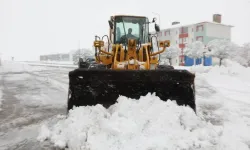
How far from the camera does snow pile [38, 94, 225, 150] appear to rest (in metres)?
4.09

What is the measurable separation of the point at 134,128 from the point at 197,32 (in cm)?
5035

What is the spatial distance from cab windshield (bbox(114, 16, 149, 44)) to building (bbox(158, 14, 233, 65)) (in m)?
42.6

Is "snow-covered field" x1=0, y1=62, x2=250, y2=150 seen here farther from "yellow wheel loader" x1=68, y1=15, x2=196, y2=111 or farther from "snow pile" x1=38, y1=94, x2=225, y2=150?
"yellow wheel loader" x1=68, y1=15, x2=196, y2=111

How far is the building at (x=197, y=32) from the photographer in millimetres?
50906

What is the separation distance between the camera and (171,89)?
543 cm

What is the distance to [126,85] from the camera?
211 inches

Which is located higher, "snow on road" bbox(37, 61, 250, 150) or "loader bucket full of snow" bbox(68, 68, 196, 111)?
"loader bucket full of snow" bbox(68, 68, 196, 111)

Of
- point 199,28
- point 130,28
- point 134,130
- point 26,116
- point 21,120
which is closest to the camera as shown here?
point 134,130

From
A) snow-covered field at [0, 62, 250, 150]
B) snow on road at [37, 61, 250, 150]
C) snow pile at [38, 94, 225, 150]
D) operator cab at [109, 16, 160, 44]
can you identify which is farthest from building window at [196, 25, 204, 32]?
snow pile at [38, 94, 225, 150]

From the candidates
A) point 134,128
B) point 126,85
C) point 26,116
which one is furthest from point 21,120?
point 134,128

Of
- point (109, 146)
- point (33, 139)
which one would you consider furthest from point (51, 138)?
point (109, 146)

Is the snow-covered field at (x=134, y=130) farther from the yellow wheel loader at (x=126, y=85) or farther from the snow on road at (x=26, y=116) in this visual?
the yellow wheel loader at (x=126, y=85)

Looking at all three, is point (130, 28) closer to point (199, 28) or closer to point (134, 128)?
point (134, 128)

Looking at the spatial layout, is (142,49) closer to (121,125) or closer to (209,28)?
(121,125)
